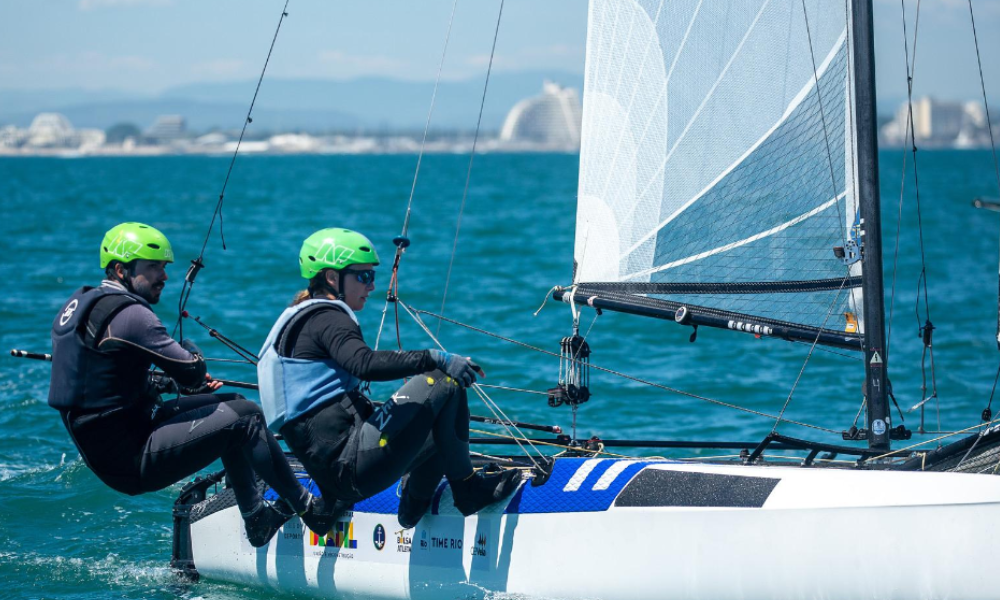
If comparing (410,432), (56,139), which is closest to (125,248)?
(410,432)

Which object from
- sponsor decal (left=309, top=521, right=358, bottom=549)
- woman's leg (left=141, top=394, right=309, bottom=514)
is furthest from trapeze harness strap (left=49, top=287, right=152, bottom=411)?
sponsor decal (left=309, top=521, right=358, bottom=549)

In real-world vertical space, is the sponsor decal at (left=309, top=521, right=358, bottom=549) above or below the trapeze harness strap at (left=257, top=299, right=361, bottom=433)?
below

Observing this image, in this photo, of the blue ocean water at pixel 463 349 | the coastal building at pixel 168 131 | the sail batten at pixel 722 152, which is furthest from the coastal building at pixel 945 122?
the sail batten at pixel 722 152

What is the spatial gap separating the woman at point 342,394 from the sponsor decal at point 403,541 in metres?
0.42

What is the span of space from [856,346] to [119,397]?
315 centimetres

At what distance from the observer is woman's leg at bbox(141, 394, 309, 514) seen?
459 centimetres

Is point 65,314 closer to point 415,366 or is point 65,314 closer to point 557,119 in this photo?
point 415,366

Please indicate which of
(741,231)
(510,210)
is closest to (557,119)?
(510,210)

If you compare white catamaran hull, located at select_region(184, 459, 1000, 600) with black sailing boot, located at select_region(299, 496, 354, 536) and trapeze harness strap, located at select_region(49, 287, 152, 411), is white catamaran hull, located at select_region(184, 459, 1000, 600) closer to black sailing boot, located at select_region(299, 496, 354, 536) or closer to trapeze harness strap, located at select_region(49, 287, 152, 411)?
black sailing boot, located at select_region(299, 496, 354, 536)

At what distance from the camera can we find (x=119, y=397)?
4.50 metres

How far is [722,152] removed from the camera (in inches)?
229

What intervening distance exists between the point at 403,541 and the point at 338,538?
307mm

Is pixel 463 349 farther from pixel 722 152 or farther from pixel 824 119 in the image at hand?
pixel 824 119

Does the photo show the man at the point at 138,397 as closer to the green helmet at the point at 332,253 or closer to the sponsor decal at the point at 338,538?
the sponsor decal at the point at 338,538
